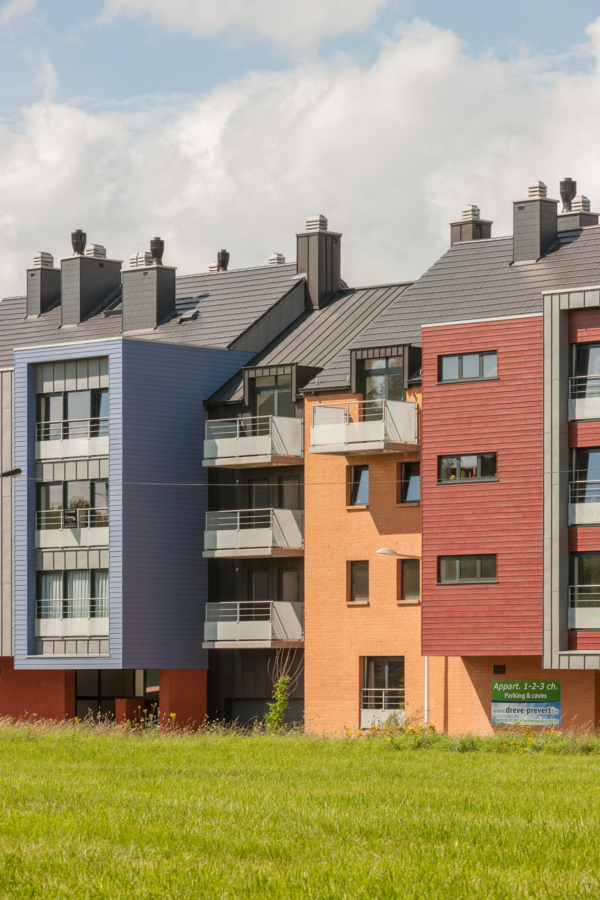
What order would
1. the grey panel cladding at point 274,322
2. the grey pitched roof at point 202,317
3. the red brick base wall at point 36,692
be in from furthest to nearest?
the grey pitched roof at point 202,317 → the grey panel cladding at point 274,322 → the red brick base wall at point 36,692

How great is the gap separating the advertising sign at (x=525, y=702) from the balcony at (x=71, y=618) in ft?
42.8

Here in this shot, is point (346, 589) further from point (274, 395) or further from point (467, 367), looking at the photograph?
point (467, 367)

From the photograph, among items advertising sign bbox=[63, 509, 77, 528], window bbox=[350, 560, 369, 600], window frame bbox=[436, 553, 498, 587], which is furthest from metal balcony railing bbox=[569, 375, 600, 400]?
advertising sign bbox=[63, 509, 77, 528]

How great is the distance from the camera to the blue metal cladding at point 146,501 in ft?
156

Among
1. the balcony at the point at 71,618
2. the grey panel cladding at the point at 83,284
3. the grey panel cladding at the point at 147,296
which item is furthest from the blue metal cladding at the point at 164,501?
the grey panel cladding at the point at 83,284

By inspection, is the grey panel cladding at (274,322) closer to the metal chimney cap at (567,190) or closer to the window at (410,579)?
the metal chimney cap at (567,190)

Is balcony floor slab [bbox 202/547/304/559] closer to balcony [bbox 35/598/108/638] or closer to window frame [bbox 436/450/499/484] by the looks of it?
balcony [bbox 35/598/108/638]

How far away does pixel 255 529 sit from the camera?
1853 inches

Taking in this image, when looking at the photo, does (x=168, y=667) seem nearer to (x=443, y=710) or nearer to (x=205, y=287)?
(x=443, y=710)

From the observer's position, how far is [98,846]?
16.2 m

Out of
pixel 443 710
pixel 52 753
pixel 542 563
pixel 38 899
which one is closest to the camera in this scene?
pixel 38 899

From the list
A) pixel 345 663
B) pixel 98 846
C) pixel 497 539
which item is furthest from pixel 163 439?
pixel 98 846

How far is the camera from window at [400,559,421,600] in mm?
44719

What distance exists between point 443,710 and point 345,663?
3790 mm
